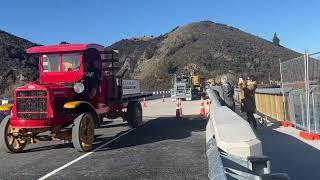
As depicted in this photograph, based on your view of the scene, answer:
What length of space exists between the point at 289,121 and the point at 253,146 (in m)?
10.5

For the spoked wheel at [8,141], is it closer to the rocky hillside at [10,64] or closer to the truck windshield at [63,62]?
the truck windshield at [63,62]

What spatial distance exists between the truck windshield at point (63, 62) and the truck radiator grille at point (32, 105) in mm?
2244

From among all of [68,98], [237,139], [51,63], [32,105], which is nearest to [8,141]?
[32,105]

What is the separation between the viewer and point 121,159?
1154 cm

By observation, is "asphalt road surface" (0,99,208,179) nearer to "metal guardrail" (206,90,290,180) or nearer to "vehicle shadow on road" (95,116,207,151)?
"vehicle shadow on road" (95,116,207,151)

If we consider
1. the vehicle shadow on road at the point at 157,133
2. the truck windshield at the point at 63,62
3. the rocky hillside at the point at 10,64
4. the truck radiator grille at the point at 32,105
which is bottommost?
the vehicle shadow on road at the point at 157,133

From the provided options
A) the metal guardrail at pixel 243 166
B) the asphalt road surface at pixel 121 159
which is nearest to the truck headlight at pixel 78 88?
the asphalt road surface at pixel 121 159

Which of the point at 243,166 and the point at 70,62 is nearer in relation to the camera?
the point at 243,166

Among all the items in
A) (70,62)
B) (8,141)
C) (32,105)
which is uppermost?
(70,62)

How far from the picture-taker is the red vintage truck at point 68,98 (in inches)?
516

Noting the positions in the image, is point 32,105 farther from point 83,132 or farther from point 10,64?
point 10,64

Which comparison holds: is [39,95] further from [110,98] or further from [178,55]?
[178,55]

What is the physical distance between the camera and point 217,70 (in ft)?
353

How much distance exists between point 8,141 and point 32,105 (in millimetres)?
1209
